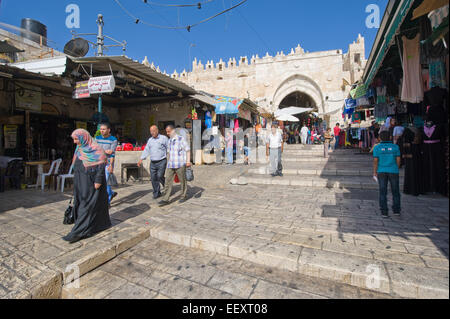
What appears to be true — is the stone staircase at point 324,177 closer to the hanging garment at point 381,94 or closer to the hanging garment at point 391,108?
the hanging garment at point 391,108

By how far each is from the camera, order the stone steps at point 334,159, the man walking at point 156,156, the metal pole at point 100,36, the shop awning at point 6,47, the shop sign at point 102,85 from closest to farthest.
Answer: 1. the man walking at point 156,156
2. the shop sign at point 102,85
3. the shop awning at point 6,47
4. the metal pole at point 100,36
5. the stone steps at point 334,159

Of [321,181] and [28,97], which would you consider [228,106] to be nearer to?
[321,181]

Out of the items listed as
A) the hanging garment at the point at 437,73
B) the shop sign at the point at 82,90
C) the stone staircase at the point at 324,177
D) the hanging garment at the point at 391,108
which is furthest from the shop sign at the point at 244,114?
the hanging garment at the point at 437,73

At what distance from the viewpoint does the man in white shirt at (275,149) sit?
732cm

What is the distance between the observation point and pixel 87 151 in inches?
126

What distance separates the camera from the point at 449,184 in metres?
1.23

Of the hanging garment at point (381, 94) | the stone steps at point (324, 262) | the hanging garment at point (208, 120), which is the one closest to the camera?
the stone steps at point (324, 262)

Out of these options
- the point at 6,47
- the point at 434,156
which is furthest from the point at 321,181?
the point at 6,47

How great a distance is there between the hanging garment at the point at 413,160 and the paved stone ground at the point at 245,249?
370mm

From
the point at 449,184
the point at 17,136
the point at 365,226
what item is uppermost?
the point at 17,136

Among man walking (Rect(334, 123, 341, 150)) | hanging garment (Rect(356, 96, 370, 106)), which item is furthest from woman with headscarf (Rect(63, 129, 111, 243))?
man walking (Rect(334, 123, 341, 150))
